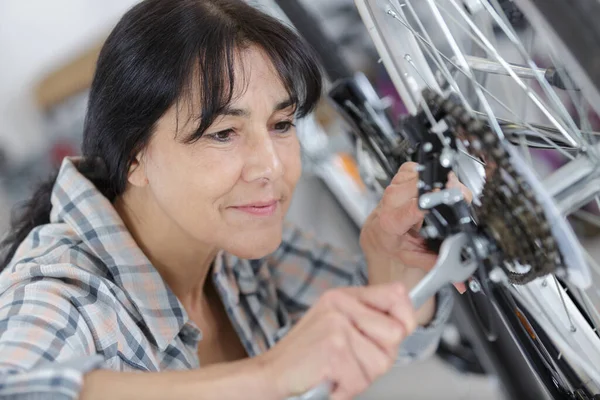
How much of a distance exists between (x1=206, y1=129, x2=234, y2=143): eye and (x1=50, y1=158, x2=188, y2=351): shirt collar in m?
0.18

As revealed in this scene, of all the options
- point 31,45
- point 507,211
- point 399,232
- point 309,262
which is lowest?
point 309,262

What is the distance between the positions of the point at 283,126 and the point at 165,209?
0.16m

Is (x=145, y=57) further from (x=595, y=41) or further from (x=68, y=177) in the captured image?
(x=595, y=41)

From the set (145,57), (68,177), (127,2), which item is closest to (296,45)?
(145,57)

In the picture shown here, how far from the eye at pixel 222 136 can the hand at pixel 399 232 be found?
170mm

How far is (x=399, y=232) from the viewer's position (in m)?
0.77

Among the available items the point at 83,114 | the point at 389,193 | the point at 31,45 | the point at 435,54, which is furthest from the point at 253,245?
the point at 31,45

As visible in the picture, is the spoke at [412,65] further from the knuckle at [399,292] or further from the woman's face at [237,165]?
the knuckle at [399,292]

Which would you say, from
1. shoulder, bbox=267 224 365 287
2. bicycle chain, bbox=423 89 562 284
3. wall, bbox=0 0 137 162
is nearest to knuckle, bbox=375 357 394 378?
bicycle chain, bbox=423 89 562 284

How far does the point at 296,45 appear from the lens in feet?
2.69

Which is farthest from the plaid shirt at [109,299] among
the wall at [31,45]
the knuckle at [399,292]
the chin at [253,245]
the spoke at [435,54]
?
the wall at [31,45]

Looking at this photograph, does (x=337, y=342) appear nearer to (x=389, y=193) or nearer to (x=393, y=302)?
(x=393, y=302)

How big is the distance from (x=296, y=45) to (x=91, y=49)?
1.53m

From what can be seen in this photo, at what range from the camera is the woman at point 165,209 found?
0.63 metres
